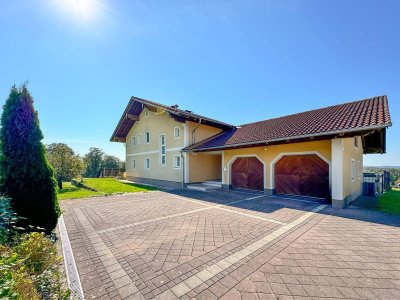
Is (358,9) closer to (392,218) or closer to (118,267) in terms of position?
(392,218)

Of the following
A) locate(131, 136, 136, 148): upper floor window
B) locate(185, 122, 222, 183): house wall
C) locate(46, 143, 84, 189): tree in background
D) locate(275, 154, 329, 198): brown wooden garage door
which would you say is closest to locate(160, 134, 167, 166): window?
locate(185, 122, 222, 183): house wall

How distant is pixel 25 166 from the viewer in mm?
4961

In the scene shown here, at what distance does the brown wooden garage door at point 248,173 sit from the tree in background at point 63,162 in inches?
491

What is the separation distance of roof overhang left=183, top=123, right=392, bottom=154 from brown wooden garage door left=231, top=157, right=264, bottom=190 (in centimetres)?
142

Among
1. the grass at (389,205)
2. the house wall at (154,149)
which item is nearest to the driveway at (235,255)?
the grass at (389,205)

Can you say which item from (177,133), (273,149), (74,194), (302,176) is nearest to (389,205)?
(302,176)

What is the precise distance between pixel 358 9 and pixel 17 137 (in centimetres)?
1236

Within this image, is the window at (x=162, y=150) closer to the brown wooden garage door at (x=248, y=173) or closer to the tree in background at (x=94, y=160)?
the brown wooden garage door at (x=248, y=173)

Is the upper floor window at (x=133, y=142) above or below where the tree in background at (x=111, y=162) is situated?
above

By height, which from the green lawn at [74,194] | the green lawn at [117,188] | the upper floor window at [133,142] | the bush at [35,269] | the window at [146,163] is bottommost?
the green lawn at [117,188]

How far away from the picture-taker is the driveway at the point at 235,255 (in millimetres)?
2955

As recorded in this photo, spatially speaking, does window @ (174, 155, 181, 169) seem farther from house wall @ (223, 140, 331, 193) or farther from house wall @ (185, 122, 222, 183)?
house wall @ (223, 140, 331, 193)

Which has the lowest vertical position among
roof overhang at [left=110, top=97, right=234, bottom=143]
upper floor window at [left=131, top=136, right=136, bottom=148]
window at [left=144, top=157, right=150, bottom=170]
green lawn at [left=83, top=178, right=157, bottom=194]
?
green lawn at [left=83, top=178, right=157, bottom=194]

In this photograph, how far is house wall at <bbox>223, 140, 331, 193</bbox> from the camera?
927 cm
